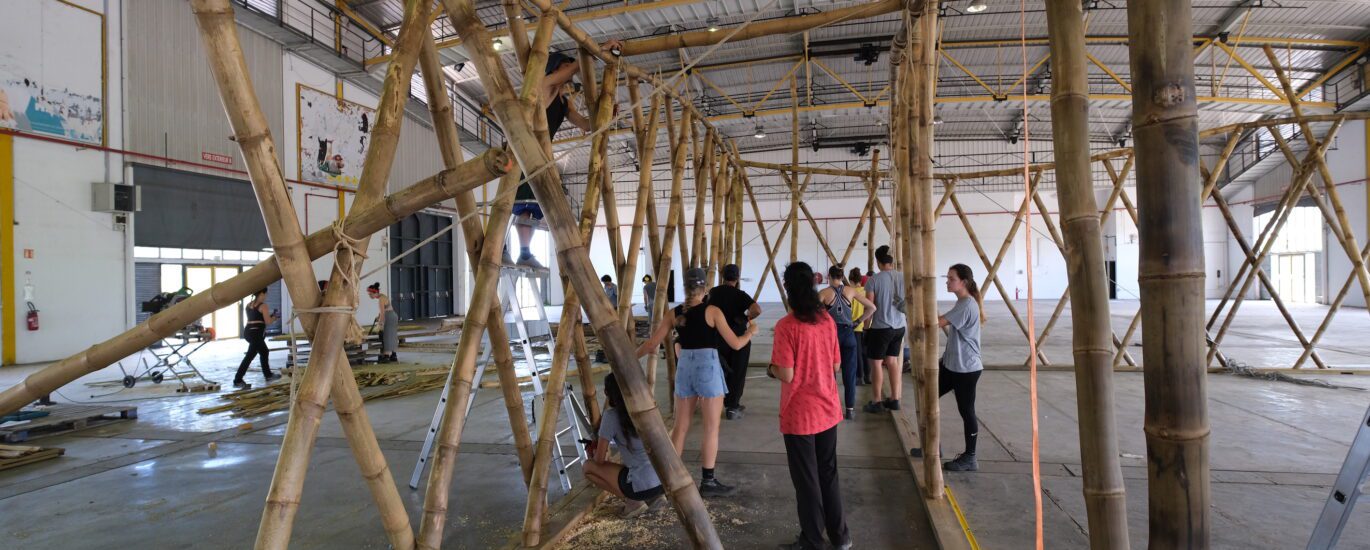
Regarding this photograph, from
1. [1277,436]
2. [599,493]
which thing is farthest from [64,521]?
[1277,436]

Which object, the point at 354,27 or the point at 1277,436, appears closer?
the point at 1277,436

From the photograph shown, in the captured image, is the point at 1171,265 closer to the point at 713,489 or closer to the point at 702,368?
the point at 702,368

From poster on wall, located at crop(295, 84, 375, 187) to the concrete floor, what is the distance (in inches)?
393

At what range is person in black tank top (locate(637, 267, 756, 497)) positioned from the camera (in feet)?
13.6

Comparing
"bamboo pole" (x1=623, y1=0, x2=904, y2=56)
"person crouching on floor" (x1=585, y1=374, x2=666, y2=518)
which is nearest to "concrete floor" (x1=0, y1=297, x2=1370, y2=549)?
"person crouching on floor" (x1=585, y1=374, x2=666, y2=518)

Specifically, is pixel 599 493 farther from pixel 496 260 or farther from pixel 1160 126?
pixel 1160 126

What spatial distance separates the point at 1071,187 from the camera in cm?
149

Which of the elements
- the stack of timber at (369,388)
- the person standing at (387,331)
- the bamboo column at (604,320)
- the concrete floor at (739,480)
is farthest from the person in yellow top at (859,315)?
the person standing at (387,331)

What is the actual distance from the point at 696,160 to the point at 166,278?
1350 centimetres

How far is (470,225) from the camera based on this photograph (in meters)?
3.08

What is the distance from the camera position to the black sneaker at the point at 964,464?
14.8ft

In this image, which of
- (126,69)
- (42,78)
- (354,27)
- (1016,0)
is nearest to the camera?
(42,78)

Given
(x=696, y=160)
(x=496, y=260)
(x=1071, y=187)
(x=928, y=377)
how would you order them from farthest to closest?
(x=696, y=160)
(x=928, y=377)
(x=496, y=260)
(x=1071, y=187)

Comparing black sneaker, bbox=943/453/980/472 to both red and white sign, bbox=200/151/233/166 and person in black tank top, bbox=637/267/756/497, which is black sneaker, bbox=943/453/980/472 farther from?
red and white sign, bbox=200/151/233/166
